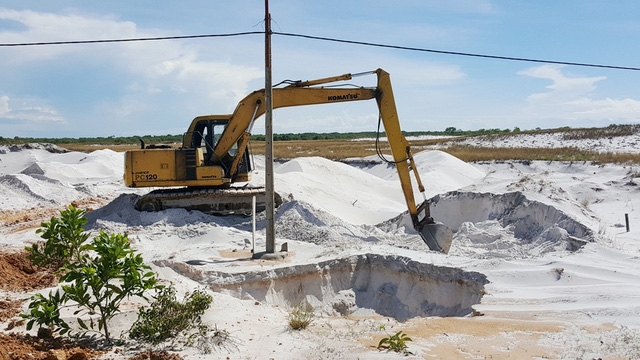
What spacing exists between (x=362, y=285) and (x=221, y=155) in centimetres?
599

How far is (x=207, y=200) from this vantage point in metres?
15.7

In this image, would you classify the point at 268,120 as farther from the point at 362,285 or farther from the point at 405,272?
the point at 405,272

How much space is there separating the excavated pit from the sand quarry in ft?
0.07

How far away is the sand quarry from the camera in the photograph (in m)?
7.12

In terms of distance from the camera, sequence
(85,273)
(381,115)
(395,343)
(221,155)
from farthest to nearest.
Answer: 1. (221,155)
2. (381,115)
3. (395,343)
4. (85,273)

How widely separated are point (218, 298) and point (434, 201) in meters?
10.2

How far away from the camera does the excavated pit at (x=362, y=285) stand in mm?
10125

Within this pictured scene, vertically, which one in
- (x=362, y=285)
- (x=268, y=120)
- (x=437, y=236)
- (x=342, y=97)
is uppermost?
(x=342, y=97)

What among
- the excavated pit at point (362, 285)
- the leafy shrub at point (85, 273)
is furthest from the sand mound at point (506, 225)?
the leafy shrub at point (85, 273)

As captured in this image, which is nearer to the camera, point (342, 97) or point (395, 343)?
point (395, 343)

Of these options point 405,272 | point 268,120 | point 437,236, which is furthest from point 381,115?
point 405,272

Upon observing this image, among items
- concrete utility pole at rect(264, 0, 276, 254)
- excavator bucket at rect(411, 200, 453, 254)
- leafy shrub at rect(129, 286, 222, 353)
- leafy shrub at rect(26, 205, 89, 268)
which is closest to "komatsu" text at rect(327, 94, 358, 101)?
concrete utility pole at rect(264, 0, 276, 254)

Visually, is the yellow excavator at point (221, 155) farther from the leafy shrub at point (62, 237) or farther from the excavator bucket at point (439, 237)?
the leafy shrub at point (62, 237)

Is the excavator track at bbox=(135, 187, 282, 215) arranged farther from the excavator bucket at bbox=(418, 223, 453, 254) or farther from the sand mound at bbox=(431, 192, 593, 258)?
the sand mound at bbox=(431, 192, 593, 258)
